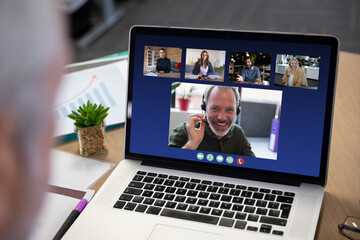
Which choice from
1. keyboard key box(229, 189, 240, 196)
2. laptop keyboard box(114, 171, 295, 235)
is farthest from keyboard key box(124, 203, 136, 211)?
keyboard key box(229, 189, 240, 196)

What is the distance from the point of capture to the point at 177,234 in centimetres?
81

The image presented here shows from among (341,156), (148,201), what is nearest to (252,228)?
(148,201)

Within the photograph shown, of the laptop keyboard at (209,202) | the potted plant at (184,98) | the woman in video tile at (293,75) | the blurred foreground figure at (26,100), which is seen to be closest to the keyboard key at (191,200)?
the laptop keyboard at (209,202)

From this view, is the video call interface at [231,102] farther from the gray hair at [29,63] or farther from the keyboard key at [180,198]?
the gray hair at [29,63]

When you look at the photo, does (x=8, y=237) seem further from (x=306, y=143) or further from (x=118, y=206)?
(x=306, y=143)

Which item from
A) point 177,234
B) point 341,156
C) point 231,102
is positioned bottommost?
point 177,234

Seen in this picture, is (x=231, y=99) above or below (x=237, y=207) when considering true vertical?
above

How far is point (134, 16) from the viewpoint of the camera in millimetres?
4543

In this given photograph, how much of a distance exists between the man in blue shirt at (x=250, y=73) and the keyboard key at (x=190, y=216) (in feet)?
1.03

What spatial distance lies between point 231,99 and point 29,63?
723 millimetres

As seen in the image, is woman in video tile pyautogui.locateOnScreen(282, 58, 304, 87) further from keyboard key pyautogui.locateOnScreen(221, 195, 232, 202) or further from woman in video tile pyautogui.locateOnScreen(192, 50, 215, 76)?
keyboard key pyautogui.locateOnScreen(221, 195, 232, 202)

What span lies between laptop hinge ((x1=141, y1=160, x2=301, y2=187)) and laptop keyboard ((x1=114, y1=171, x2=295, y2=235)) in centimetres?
3

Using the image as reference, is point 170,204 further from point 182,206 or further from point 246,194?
point 246,194

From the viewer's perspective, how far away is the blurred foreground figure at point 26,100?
256 mm
